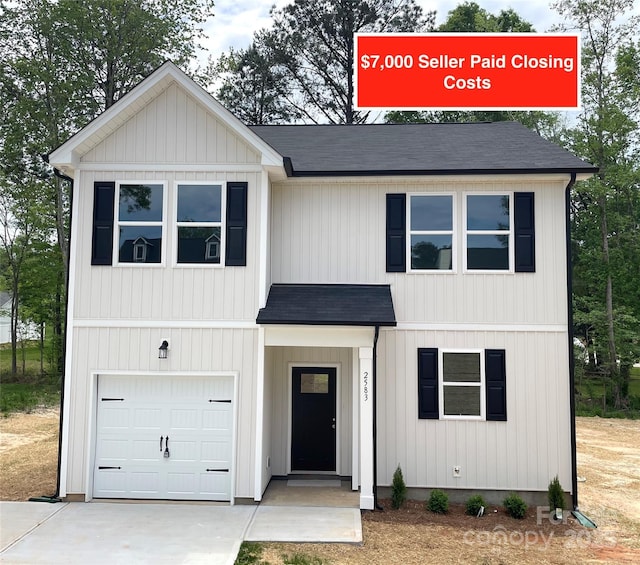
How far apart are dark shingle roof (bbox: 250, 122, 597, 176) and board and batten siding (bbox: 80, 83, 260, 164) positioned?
1.20 m

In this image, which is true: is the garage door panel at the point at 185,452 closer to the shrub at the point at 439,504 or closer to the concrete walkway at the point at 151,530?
the concrete walkway at the point at 151,530

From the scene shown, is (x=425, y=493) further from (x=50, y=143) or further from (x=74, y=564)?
(x=50, y=143)

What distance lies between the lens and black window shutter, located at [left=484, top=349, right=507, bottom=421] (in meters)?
9.39

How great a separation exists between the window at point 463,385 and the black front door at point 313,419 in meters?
1.82

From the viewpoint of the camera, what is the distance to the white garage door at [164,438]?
9.11 metres

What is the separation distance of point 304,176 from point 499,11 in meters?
24.7

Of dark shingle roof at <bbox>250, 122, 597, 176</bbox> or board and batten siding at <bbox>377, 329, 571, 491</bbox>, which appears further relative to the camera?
dark shingle roof at <bbox>250, 122, 597, 176</bbox>

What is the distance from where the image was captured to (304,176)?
32.0 ft

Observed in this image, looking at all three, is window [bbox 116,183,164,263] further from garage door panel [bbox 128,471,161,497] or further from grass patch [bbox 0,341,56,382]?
grass patch [bbox 0,341,56,382]

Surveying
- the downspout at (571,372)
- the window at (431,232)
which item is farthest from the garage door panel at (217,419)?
the downspout at (571,372)

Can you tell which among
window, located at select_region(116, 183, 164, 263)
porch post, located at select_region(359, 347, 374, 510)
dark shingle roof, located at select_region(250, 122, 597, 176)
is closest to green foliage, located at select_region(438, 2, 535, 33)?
dark shingle roof, located at select_region(250, 122, 597, 176)

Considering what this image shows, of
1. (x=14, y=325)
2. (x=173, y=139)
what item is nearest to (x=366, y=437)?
(x=173, y=139)

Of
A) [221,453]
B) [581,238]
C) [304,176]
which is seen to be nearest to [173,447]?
[221,453]

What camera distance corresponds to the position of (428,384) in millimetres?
9516
